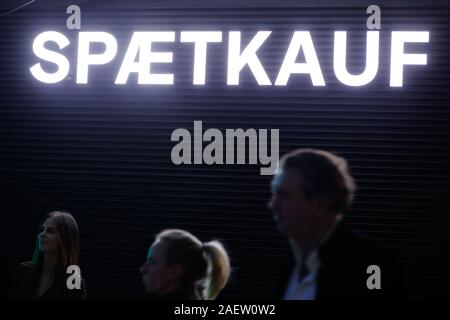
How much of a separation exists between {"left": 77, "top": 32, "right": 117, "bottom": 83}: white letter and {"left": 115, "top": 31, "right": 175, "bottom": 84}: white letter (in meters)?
0.17

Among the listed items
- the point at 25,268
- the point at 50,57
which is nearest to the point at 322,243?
the point at 25,268

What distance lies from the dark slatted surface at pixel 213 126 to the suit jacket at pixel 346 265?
1707mm

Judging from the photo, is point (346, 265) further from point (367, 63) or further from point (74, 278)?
point (74, 278)

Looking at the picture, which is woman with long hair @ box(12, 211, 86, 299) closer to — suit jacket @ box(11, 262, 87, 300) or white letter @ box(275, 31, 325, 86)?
suit jacket @ box(11, 262, 87, 300)

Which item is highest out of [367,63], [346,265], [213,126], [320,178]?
[367,63]

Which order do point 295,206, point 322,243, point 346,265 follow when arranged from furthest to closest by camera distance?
point 295,206, point 322,243, point 346,265

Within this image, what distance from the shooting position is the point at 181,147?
17.7ft

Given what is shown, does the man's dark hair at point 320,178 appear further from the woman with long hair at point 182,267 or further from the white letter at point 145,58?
the white letter at point 145,58

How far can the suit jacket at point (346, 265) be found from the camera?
10.6ft

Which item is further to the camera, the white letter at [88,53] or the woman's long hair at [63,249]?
the white letter at [88,53]

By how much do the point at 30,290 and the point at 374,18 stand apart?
149 inches

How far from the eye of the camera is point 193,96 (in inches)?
213

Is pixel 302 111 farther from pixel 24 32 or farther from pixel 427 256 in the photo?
pixel 24 32

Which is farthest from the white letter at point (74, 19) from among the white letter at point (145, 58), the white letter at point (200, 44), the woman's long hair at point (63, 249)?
the woman's long hair at point (63, 249)
